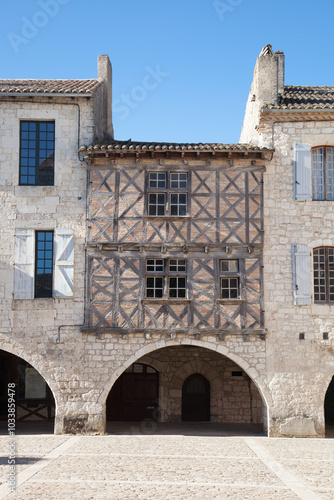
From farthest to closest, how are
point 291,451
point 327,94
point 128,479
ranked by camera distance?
point 327,94
point 291,451
point 128,479

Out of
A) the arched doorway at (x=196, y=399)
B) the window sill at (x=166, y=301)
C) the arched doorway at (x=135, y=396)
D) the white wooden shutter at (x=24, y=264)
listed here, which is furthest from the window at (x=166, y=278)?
the arched doorway at (x=196, y=399)

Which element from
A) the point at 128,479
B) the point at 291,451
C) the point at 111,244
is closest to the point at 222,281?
the point at 111,244

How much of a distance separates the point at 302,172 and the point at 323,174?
0.63 metres

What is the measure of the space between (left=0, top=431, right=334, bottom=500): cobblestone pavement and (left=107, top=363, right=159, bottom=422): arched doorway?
2.98 metres

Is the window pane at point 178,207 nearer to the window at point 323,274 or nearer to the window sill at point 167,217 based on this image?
the window sill at point 167,217

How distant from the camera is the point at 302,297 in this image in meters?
15.8

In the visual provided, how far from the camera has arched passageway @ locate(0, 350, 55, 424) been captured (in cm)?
1848

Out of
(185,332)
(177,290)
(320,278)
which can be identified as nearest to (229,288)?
(177,290)

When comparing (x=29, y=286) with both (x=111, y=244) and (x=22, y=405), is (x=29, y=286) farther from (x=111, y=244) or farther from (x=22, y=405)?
(x=22, y=405)

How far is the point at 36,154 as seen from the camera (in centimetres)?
1653

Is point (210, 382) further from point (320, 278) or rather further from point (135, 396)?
point (320, 278)

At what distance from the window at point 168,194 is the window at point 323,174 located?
3588mm

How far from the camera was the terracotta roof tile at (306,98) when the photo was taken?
16.2m

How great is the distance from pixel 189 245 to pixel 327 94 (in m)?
6.66
